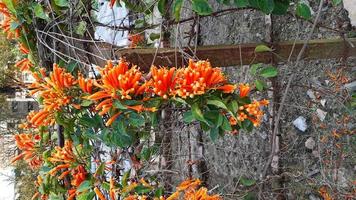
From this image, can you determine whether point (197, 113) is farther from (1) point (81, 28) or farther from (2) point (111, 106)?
(1) point (81, 28)

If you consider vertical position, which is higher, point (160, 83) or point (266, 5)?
point (266, 5)

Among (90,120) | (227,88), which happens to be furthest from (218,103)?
(90,120)

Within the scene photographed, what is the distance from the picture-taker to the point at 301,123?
2.98 metres

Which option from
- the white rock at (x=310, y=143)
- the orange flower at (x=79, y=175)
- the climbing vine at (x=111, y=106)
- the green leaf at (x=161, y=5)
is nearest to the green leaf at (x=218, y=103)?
the climbing vine at (x=111, y=106)

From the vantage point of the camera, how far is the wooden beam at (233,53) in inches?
69.1

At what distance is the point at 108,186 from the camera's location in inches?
71.0

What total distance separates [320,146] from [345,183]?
0.27 meters

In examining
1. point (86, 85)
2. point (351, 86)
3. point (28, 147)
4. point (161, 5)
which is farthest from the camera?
point (351, 86)

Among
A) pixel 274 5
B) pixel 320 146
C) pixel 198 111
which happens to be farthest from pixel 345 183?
pixel 198 111

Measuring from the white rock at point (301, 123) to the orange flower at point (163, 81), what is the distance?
5.70ft

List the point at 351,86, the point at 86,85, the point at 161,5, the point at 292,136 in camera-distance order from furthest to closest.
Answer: the point at 292,136
the point at 351,86
the point at 161,5
the point at 86,85

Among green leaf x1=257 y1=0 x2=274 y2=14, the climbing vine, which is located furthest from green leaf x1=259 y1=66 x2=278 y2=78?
green leaf x1=257 y1=0 x2=274 y2=14

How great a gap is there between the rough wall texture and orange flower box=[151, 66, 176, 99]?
882 millimetres

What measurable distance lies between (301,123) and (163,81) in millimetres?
1789
